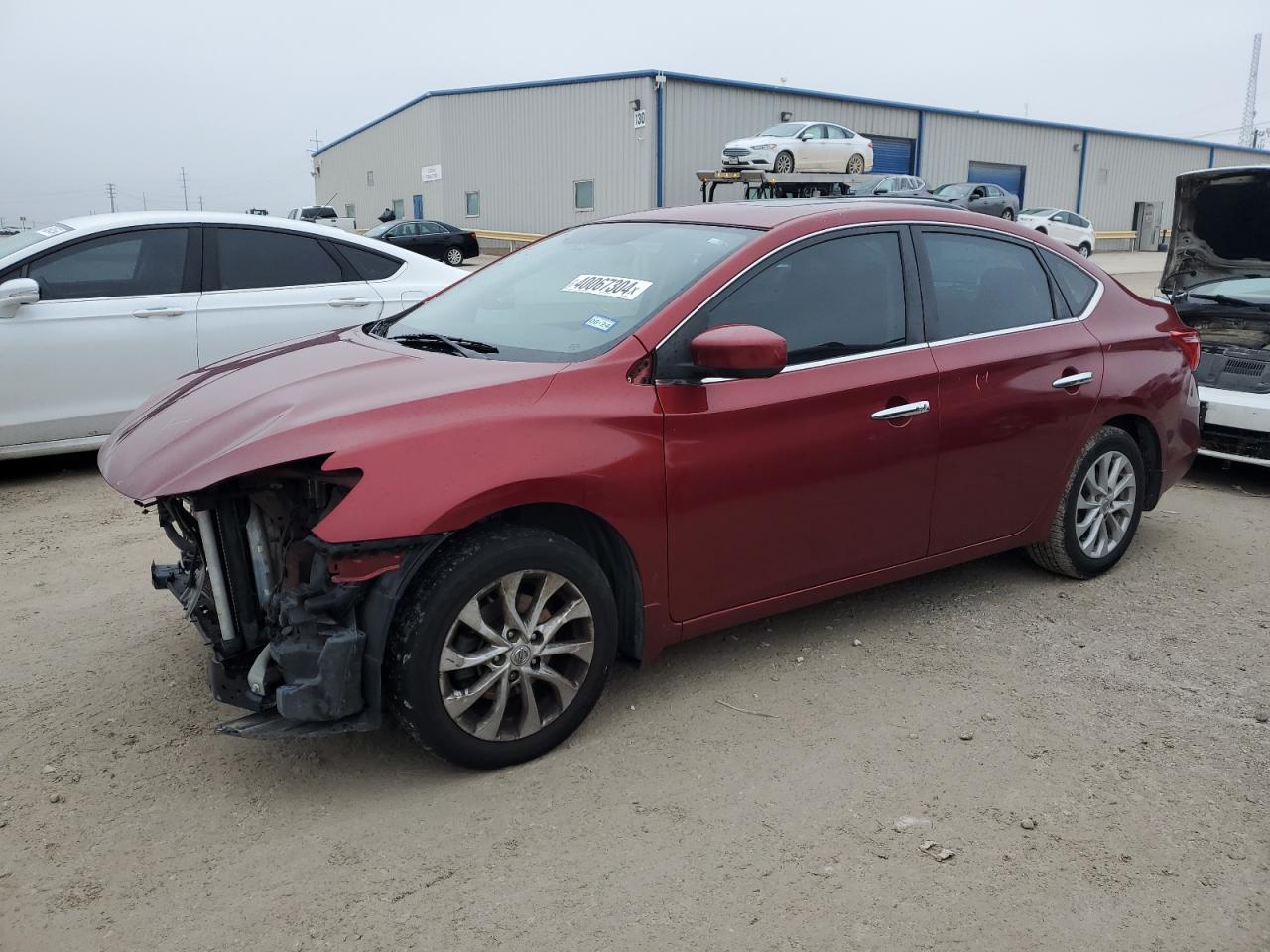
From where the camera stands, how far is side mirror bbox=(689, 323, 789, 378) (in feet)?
10.1

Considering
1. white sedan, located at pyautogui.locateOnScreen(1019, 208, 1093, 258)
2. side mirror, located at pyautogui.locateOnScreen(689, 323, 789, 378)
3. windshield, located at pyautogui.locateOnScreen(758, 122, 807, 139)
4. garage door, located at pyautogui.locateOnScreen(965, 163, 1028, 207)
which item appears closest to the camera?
side mirror, located at pyautogui.locateOnScreen(689, 323, 789, 378)

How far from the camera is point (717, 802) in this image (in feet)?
9.62

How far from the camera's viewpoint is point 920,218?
4.00 metres

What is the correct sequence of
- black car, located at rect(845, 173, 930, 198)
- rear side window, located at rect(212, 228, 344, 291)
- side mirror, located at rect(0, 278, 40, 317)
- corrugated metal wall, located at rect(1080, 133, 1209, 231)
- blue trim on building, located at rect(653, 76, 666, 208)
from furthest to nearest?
corrugated metal wall, located at rect(1080, 133, 1209, 231)
blue trim on building, located at rect(653, 76, 666, 208)
black car, located at rect(845, 173, 930, 198)
rear side window, located at rect(212, 228, 344, 291)
side mirror, located at rect(0, 278, 40, 317)

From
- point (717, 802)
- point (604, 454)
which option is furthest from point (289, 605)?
point (717, 802)

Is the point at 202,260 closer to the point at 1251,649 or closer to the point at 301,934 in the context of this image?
the point at 301,934


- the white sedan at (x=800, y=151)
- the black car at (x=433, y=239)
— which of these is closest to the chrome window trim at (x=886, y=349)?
the white sedan at (x=800, y=151)

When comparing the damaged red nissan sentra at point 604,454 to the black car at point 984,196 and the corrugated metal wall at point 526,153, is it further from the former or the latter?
the corrugated metal wall at point 526,153

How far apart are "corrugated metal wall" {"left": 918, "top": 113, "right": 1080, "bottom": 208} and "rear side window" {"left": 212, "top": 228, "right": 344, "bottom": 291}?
116 feet

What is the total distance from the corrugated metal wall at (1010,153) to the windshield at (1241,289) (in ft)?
110

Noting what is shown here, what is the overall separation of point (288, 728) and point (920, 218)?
2.87 metres

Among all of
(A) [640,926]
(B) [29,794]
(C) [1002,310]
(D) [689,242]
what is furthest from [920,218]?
(B) [29,794]

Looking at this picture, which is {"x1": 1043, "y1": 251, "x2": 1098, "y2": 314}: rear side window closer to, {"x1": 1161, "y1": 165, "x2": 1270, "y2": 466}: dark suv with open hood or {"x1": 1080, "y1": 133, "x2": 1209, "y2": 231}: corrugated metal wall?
{"x1": 1161, "y1": 165, "x2": 1270, "y2": 466}: dark suv with open hood

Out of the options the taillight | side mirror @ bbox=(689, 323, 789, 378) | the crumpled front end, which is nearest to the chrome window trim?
side mirror @ bbox=(689, 323, 789, 378)
